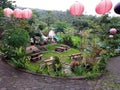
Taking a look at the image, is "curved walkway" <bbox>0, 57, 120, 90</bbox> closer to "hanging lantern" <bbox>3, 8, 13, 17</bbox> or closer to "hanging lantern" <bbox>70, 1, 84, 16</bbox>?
"hanging lantern" <bbox>70, 1, 84, 16</bbox>

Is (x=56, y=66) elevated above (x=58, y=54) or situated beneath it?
elevated above

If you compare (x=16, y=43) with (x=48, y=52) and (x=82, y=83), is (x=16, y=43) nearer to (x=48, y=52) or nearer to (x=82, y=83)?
(x=48, y=52)

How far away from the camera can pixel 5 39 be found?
10875 millimetres

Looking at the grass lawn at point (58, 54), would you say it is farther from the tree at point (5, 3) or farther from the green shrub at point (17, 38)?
the tree at point (5, 3)

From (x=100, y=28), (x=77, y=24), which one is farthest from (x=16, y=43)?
(x=77, y=24)

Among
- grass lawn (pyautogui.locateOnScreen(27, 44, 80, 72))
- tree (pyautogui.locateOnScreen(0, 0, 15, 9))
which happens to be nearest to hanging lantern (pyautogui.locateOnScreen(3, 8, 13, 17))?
grass lawn (pyautogui.locateOnScreen(27, 44, 80, 72))

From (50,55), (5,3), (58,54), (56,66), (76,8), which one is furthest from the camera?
(5,3)

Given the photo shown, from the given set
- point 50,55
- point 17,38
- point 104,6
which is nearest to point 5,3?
point 50,55

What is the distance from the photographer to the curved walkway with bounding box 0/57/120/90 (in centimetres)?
734

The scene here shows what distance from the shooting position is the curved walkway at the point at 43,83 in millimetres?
7343

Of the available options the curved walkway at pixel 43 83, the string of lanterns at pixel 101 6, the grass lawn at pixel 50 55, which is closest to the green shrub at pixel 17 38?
the grass lawn at pixel 50 55

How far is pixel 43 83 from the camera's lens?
768 cm

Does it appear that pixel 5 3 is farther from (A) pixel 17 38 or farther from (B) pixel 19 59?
(B) pixel 19 59

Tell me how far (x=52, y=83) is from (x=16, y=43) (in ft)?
11.4
